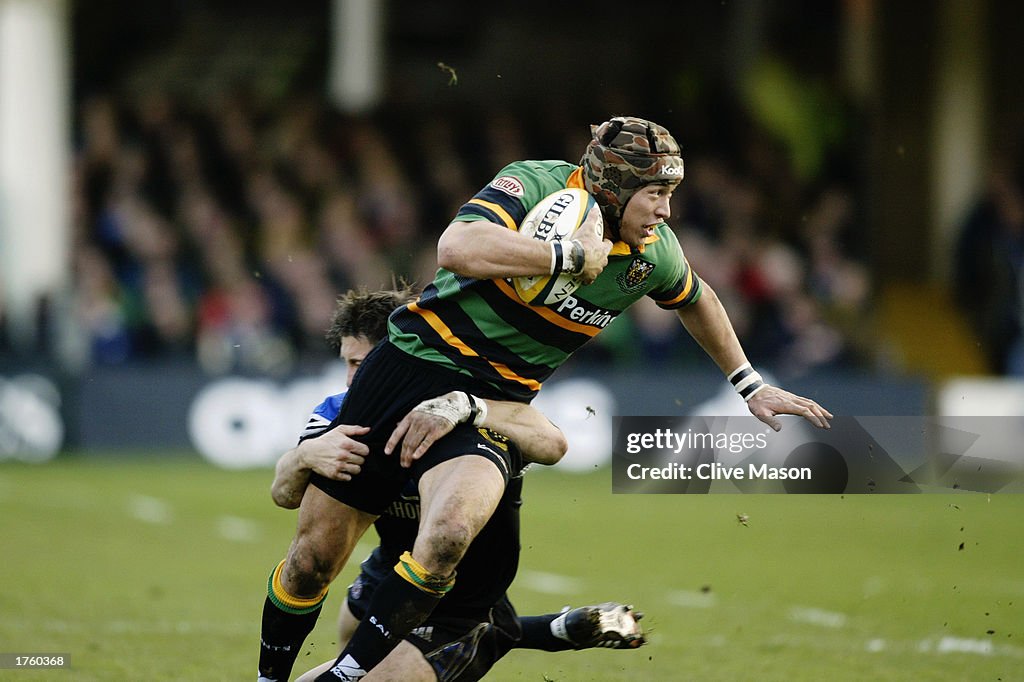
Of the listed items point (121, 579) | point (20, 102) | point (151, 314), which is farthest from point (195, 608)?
point (20, 102)

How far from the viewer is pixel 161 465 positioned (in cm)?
1536

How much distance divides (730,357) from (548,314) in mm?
993

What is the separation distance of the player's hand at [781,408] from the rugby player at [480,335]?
2 centimetres

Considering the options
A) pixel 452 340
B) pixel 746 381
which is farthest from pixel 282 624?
pixel 746 381

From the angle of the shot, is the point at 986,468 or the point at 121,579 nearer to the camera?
the point at 986,468

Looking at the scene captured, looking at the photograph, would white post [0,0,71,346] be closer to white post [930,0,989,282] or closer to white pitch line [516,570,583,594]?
white pitch line [516,570,583,594]

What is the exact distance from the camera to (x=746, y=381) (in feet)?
20.9

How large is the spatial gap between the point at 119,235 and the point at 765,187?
7.29 metres

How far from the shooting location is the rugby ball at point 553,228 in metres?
5.61

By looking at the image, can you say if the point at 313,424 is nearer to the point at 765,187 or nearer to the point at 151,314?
the point at 151,314

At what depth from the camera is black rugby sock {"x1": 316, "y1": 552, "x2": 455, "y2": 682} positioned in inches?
212

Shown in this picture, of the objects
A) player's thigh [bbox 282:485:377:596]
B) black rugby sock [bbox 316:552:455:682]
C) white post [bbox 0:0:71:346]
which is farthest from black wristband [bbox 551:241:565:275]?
white post [bbox 0:0:71:346]

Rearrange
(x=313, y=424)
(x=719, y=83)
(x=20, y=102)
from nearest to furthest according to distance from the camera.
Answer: (x=313, y=424)
(x=20, y=102)
(x=719, y=83)

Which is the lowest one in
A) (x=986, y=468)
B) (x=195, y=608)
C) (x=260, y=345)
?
(x=195, y=608)
